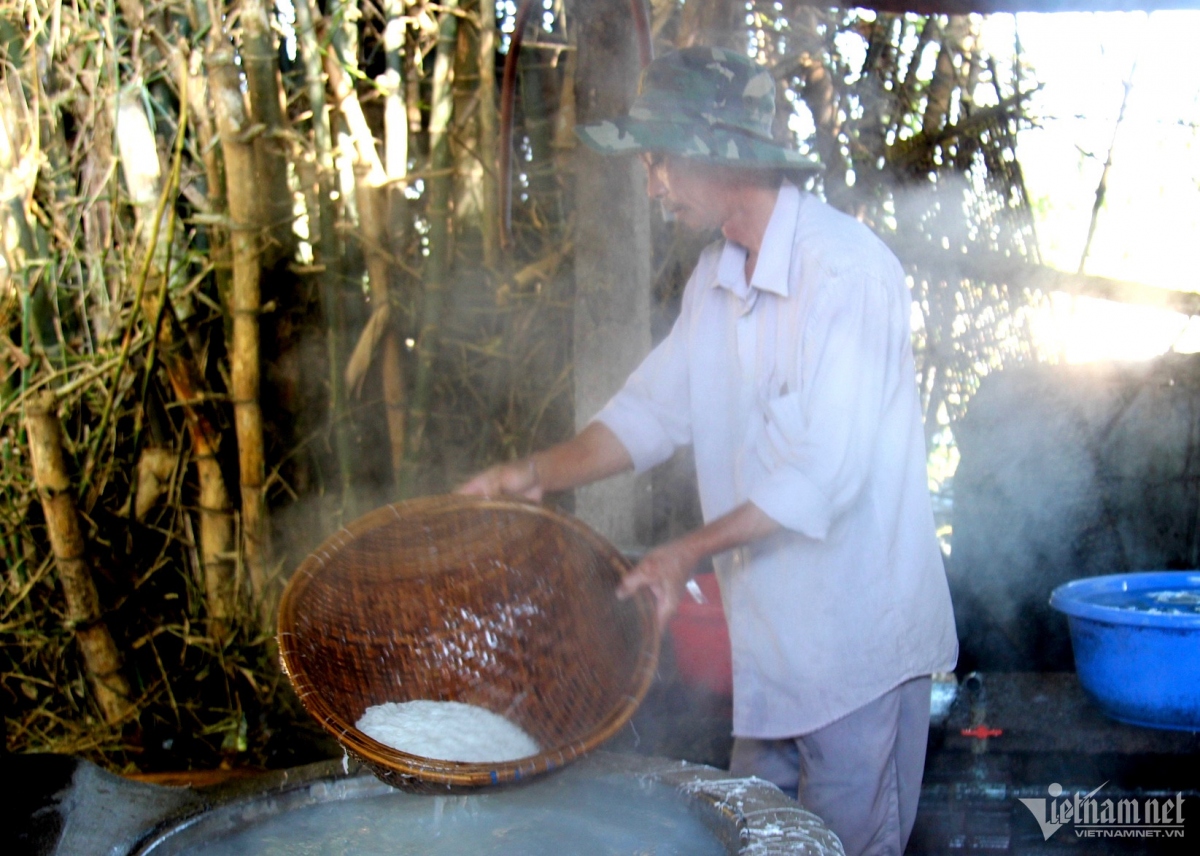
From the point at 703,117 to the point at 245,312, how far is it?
179cm

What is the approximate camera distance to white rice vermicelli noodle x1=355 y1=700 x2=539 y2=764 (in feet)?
5.90

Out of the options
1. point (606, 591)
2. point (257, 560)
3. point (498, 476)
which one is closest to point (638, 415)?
point (498, 476)

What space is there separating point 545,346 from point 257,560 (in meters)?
1.20

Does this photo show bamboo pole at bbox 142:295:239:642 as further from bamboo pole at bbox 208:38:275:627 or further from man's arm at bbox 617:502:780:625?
man's arm at bbox 617:502:780:625

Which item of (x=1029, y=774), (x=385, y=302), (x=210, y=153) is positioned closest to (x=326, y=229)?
(x=385, y=302)

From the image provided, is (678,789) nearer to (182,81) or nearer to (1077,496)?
(1077,496)

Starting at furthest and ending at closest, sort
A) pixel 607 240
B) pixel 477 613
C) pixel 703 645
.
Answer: pixel 607 240 → pixel 703 645 → pixel 477 613

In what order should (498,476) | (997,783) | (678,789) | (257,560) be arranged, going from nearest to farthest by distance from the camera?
(678,789)
(498,476)
(997,783)
(257,560)

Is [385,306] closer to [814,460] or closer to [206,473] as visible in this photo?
[206,473]

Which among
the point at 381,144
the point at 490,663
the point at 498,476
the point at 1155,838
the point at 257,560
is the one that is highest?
the point at 381,144

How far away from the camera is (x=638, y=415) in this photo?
252 cm

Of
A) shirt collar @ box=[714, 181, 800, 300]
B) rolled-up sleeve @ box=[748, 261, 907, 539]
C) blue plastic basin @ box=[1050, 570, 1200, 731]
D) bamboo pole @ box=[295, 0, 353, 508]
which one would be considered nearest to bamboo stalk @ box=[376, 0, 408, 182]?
bamboo pole @ box=[295, 0, 353, 508]

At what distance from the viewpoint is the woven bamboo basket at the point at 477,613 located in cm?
201

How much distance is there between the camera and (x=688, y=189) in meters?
2.20
